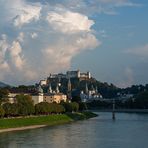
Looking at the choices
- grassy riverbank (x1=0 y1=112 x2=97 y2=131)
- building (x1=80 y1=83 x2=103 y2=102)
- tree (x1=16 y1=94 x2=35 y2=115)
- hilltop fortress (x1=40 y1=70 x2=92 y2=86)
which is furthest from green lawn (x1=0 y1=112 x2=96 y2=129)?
hilltop fortress (x1=40 y1=70 x2=92 y2=86)

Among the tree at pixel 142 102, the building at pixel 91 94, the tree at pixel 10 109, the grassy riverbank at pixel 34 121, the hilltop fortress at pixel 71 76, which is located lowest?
the grassy riverbank at pixel 34 121

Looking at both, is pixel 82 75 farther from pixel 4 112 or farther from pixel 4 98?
pixel 4 112

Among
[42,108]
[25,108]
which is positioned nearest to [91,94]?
[42,108]

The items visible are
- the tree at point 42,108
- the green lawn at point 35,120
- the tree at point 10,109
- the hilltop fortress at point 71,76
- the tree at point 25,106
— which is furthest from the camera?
the hilltop fortress at point 71,76

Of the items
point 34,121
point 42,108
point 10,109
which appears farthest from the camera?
point 42,108

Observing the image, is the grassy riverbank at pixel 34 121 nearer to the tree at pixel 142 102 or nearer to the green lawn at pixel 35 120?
the green lawn at pixel 35 120

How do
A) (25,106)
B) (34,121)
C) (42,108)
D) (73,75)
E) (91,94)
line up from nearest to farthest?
(34,121)
(25,106)
(42,108)
(91,94)
(73,75)

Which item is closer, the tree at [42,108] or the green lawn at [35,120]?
the green lawn at [35,120]

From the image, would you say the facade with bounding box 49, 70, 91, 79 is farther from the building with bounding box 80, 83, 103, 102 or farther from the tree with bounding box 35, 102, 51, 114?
the tree with bounding box 35, 102, 51, 114

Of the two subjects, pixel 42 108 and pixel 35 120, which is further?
pixel 42 108

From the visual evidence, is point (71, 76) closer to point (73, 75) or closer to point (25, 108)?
point (73, 75)

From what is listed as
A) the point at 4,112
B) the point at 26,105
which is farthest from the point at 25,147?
the point at 26,105

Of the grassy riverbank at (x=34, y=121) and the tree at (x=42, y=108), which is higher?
the tree at (x=42, y=108)

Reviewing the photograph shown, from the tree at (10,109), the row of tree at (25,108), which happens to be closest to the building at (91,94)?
the row of tree at (25,108)
